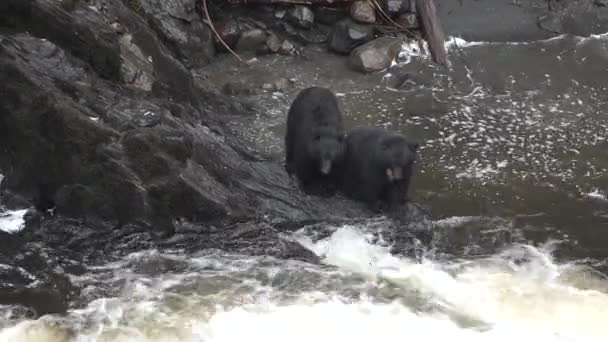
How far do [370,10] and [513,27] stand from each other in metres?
2.36

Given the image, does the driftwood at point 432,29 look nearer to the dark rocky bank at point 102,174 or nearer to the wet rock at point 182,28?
the wet rock at point 182,28

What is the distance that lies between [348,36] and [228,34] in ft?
6.17

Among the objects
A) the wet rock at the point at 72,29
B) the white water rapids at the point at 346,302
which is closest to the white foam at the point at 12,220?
the white water rapids at the point at 346,302

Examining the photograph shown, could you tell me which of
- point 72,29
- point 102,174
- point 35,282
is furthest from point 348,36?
point 35,282

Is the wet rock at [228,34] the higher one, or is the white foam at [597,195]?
the wet rock at [228,34]

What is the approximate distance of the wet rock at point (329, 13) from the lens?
11156mm

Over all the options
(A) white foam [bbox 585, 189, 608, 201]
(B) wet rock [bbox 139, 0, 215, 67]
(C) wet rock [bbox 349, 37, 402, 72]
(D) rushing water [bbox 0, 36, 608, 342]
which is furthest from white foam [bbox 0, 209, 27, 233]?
(A) white foam [bbox 585, 189, 608, 201]

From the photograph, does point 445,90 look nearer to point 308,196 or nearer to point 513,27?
point 513,27

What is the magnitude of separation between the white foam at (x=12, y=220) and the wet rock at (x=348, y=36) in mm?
5575

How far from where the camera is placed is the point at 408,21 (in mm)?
11062

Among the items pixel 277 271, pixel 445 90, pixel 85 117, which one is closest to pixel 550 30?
pixel 445 90

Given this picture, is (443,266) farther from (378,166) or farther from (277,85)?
(277,85)

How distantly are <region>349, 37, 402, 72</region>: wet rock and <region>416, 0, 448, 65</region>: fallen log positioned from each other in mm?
519

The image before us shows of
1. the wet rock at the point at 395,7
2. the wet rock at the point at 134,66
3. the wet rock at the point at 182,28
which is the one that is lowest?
the wet rock at the point at 134,66
